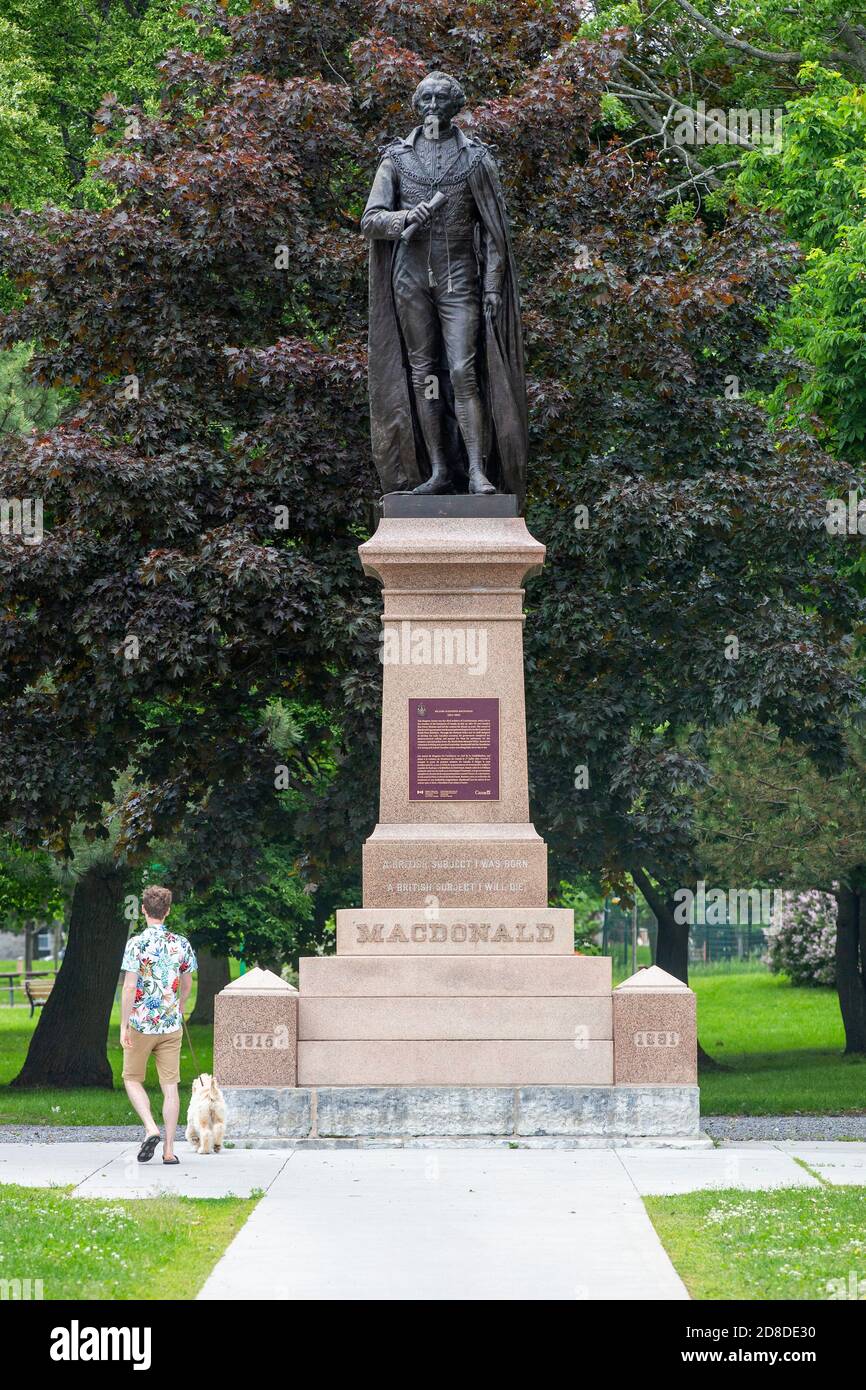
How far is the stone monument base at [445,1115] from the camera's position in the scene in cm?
1212

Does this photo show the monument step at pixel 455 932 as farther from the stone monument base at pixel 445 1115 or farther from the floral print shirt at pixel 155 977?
the floral print shirt at pixel 155 977

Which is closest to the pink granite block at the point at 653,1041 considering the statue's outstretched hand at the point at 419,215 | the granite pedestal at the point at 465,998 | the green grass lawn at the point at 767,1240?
the granite pedestal at the point at 465,998

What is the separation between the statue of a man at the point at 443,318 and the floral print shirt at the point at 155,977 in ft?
14.6

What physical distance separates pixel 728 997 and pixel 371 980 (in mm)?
39365

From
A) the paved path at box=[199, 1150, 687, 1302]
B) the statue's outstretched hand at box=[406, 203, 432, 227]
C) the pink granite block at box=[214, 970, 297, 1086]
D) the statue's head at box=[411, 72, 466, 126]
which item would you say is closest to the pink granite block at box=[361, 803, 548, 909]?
the pink granite block at box=[214, 970, 297, 1086]

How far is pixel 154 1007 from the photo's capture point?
11633 millimetres

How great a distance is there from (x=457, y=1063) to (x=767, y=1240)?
13.9 ft

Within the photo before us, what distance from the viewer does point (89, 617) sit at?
17609 mm

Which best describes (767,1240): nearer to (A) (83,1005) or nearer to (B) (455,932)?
(B) (455,932)

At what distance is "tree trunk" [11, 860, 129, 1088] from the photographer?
80.7 ft

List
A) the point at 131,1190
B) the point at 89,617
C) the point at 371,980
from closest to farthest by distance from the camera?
the point at 131,1190
the point at 371,980
the point at 89,617

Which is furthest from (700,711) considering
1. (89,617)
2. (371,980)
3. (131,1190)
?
(131,1190)

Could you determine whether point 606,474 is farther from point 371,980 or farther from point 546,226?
point 371,980

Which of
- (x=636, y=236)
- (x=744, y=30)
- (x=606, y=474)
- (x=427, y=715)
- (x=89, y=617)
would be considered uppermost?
(x=744, y=30)
